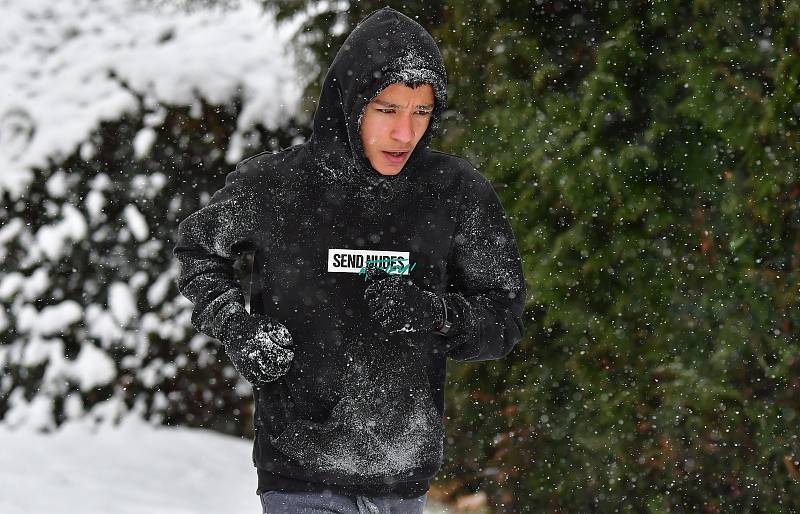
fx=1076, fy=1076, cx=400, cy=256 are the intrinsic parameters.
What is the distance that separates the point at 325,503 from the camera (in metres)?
2.31

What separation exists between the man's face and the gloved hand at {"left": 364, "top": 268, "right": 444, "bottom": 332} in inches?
10.4

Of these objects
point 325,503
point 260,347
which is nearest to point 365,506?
point 325,503

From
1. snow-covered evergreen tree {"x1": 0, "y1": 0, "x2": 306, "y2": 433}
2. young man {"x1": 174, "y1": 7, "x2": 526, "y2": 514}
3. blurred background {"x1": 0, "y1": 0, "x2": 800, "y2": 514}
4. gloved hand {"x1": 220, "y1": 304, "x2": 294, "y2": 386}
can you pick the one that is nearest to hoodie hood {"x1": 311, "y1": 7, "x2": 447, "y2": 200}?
young man {"x1": 174, "y1": 7, "x2": 526, "y2": 514}

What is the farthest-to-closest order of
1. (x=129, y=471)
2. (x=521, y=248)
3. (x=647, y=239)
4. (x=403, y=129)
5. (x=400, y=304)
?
(x=129, y=471)
(x=521, y=248)
(x=647, y=239)
(x=403, y=129)
(x=400, y=304)

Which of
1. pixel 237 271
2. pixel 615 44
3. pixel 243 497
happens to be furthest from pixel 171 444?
pixel 615 44

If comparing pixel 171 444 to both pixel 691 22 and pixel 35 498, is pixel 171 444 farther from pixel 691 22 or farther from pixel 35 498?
pixel 691 22

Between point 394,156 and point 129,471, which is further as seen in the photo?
point 129,471

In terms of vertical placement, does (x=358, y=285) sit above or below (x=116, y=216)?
above

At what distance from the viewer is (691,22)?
3.99 m

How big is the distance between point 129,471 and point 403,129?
3431 millimetres

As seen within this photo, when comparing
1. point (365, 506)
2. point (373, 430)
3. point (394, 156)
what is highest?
point (394, 156)

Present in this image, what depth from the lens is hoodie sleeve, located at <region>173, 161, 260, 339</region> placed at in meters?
2.39

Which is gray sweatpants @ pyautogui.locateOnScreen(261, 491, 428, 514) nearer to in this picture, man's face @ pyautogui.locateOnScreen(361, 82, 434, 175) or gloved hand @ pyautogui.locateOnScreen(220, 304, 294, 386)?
gloved hand @ pyautogui.locateOnScreen(220, 304, 294, 386)

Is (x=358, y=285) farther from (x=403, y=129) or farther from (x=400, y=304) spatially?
(x=403, y=129)
